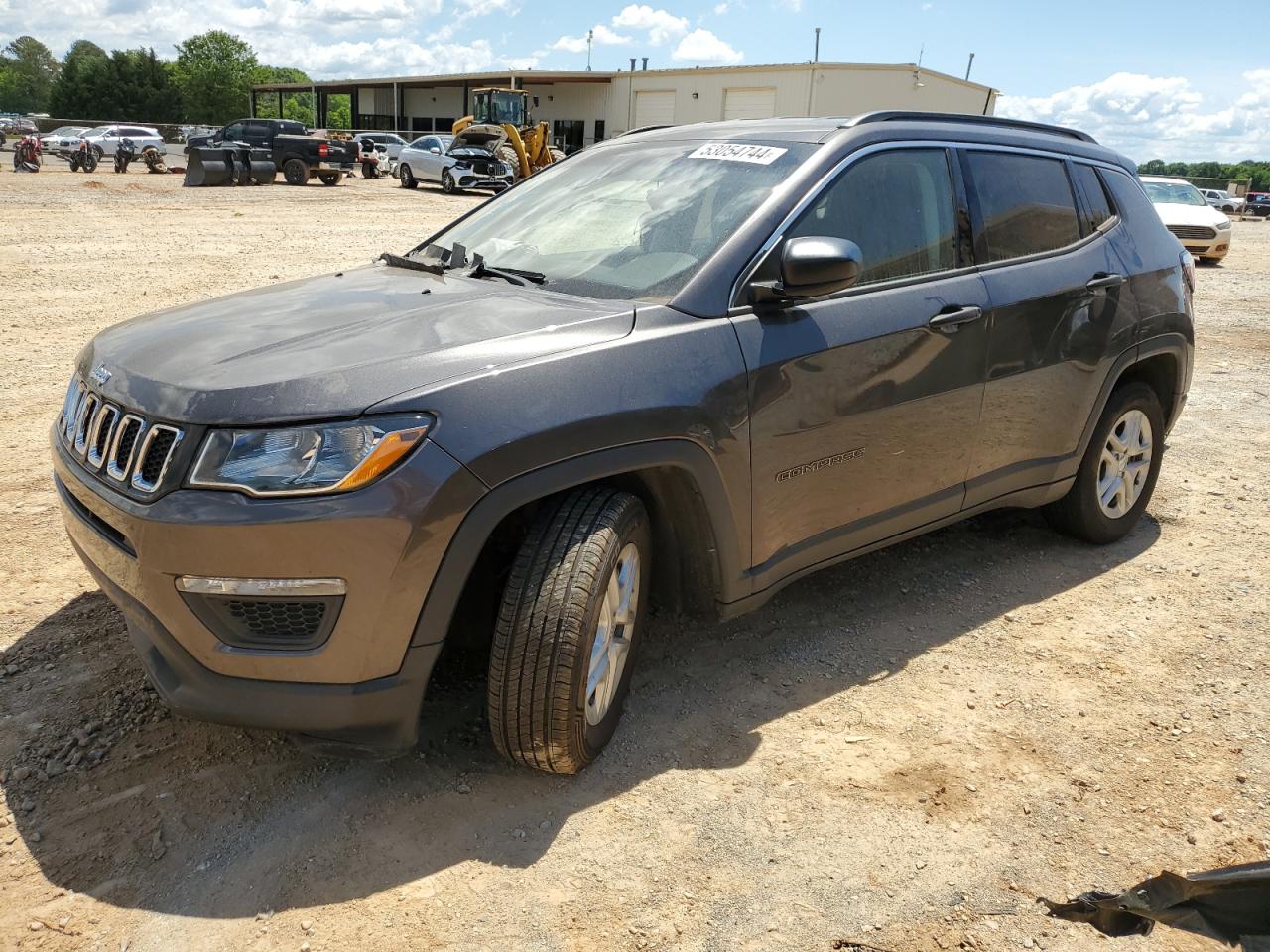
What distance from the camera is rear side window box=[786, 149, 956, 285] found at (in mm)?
3377

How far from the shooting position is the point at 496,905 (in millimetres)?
2414

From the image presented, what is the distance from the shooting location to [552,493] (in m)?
2.63

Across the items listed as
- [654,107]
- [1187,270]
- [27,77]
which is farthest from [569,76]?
[27,77]

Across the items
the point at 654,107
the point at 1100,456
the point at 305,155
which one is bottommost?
the point at 1100,456

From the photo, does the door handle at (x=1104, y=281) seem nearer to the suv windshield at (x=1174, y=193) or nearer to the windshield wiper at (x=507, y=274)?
the windshield wiper at (x=507, y=274)

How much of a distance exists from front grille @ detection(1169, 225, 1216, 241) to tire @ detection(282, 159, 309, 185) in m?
21.9

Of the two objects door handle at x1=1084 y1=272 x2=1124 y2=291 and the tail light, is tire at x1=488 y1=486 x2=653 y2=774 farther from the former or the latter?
the tail light

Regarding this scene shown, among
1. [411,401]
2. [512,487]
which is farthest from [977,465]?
[411,401]

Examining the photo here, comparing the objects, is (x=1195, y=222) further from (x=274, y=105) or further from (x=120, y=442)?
(x=274, y=105)

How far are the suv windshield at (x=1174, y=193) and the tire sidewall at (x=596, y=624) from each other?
19.6 metres

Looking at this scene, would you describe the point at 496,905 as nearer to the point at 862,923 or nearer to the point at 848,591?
the point at 862,923

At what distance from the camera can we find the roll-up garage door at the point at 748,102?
42406 millimetres

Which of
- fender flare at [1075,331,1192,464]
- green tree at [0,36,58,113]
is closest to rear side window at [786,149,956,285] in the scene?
fender flare at [1075,331,1192,464]

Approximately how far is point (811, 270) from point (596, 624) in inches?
48.3
